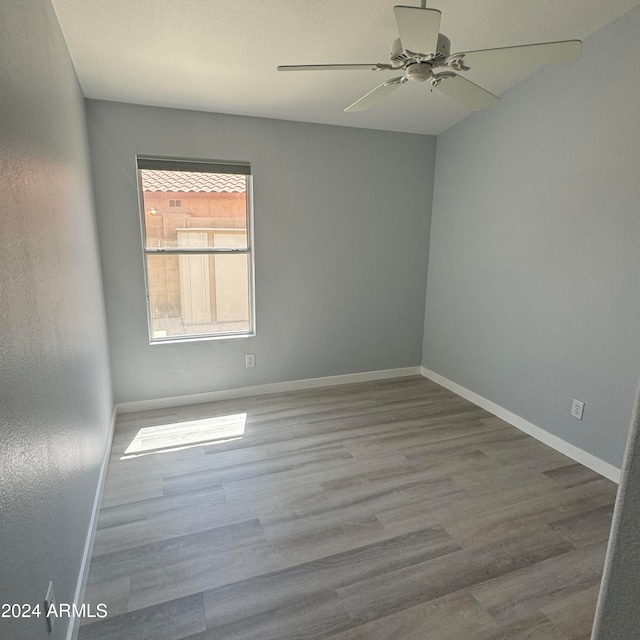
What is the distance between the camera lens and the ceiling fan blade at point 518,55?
62.6 inches

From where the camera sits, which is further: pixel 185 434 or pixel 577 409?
pixel 185 434

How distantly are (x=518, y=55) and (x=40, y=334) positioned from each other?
2151 mm

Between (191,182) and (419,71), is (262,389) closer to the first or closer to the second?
(191,182)

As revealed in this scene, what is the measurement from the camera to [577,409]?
2664 mm

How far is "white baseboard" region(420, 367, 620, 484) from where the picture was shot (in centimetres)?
250

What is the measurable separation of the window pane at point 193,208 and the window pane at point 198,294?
0.41 ft

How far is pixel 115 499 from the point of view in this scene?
2219mm

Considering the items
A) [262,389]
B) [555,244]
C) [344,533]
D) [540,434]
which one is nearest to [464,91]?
[555,244]

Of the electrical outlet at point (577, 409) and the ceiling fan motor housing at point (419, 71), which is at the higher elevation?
the ceiling fan motor housing at point (419, 71)

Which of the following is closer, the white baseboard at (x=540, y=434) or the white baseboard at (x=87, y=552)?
the white baseboard at (x=87, y=552)

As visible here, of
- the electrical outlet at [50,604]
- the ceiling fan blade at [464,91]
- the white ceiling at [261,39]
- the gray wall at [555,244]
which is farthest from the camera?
the gray wall at [555,244]

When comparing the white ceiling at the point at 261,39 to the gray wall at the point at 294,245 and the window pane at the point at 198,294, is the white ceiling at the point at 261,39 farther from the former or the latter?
the window pane at the point at 198,294

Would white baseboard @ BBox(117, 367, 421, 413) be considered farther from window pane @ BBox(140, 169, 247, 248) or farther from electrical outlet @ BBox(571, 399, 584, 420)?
electrical outlet @ BBox(571, 399, 584, 420)

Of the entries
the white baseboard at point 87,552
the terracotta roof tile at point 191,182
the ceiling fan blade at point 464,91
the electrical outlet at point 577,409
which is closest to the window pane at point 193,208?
the terracotta roof tile at point 191,182
